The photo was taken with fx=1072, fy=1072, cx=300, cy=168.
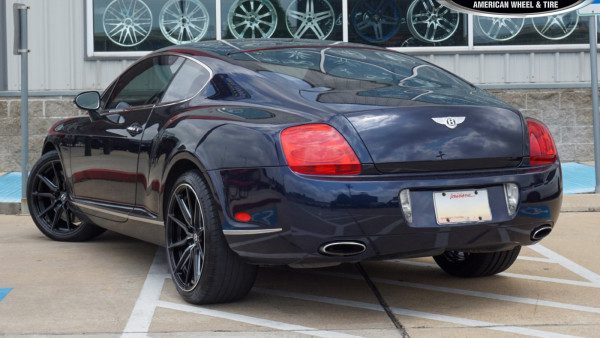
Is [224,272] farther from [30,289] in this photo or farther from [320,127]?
[30,289]

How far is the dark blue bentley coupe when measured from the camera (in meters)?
4.87

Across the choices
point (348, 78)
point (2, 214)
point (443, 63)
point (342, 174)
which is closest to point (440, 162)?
point (342, 174)

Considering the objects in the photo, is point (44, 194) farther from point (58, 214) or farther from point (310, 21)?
point (310, 21)

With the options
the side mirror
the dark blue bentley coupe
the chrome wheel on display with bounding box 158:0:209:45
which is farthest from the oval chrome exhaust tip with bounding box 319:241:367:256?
the chrome wheel on display with bounding box 158:0:209:45

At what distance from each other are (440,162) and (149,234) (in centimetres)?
196

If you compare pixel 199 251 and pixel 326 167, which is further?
pixel 199 251

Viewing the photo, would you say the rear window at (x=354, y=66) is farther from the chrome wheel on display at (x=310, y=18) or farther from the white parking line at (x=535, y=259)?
the chrome wheel on display at (x=310, y=18)

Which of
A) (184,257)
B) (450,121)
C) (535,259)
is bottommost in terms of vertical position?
(535,259)

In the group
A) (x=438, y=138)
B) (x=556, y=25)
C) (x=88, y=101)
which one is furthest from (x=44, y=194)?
(x=556, y=25)

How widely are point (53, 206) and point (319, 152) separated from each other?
353cm

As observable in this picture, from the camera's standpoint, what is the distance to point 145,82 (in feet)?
21.6

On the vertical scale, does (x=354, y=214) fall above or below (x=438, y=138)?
below

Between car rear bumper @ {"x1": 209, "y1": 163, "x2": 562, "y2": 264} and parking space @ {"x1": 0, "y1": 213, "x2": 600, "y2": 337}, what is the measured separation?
354 mm

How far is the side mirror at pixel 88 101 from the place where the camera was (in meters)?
6.98
